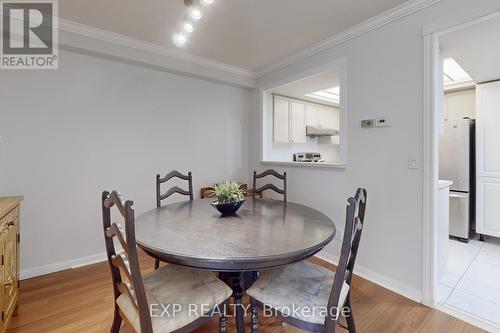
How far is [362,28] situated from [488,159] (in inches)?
101

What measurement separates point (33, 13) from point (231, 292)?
2908 millimetres

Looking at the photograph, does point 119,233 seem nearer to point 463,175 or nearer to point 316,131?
point 316,131

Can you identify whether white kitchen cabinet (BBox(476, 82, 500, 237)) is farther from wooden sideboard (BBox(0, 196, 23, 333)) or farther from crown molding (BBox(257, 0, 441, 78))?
wooden sideboard (BBox(0, 196, 23, 333))

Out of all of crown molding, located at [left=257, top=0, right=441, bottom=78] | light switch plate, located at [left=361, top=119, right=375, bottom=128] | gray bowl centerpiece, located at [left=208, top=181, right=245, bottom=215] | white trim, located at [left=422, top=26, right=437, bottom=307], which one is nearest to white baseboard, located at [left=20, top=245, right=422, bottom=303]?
white trim, located at [left=422, top=26, right=437, bottom=307]

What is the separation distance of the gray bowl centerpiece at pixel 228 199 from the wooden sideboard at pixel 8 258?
4.42ft

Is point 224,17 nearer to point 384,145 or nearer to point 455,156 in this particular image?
point 384,145

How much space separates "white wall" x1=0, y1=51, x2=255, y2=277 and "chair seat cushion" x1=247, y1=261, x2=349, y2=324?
2195 millimetres

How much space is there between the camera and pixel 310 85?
11.6ft

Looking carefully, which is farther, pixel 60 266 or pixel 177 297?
pixel 60 266

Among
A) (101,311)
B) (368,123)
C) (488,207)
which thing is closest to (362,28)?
(368,123)

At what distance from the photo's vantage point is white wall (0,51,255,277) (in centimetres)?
233

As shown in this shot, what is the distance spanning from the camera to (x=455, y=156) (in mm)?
3334

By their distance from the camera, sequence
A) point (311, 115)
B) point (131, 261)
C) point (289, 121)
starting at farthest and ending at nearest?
point (311, 115) < point (289, 121) < point (131, 261)

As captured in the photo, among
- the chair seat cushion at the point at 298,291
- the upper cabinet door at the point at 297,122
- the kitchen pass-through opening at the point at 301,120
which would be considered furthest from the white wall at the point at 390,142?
the upper cabinet door at the point at 297,122
